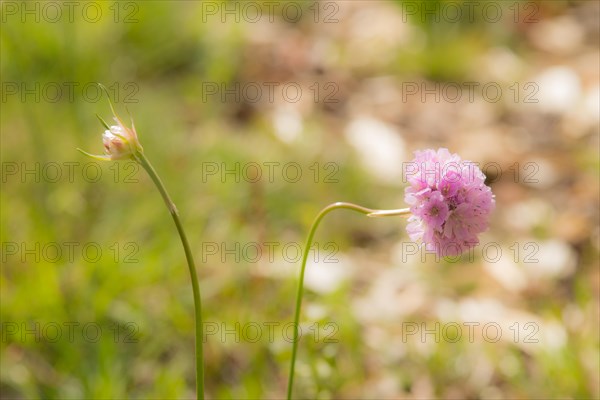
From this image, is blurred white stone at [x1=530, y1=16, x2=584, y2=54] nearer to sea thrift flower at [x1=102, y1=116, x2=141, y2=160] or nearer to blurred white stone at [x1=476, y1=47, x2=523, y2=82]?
blurred white stone at [x1=476, y1=47, x2=523, y2=82]

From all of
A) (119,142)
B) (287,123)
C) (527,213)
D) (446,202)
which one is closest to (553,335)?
(527,213)

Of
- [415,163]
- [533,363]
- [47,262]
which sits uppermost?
[415,163]

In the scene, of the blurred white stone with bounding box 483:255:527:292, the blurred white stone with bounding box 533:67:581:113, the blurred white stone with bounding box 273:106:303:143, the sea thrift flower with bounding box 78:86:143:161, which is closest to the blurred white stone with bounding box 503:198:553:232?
the blurred white stone with bounding box 483:255:527:292

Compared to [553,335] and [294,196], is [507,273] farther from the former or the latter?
[294,196]

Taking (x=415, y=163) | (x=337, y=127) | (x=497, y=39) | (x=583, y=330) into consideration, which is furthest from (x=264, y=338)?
(x=497, y=39)

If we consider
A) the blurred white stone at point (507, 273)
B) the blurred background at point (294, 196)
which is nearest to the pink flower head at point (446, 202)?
the blurred background at point (294, 196)

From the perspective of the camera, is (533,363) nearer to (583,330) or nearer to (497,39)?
(583,330)
